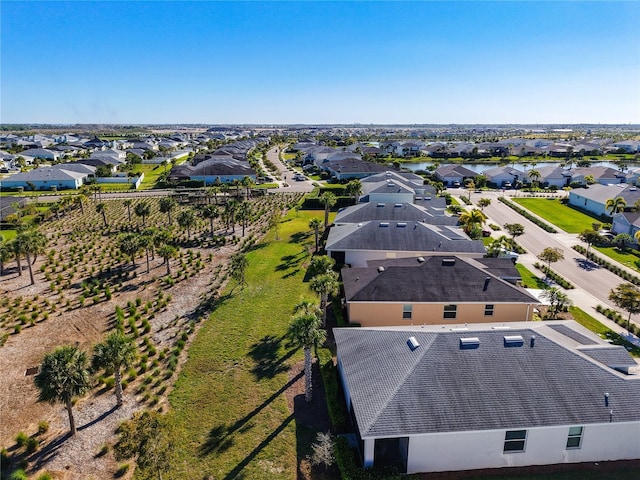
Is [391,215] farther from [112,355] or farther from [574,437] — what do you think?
[112,355]

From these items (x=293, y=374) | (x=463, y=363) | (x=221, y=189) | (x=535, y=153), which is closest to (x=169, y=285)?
(x=293, y=374)

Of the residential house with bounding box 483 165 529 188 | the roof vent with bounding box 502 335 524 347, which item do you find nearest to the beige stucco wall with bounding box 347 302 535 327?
the roof vent with bounding box 502 335 524 347

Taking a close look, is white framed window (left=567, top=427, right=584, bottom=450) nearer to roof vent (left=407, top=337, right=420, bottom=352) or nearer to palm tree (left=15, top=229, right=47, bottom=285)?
roof vent (left=407, top=337, right=420, bottom=352)

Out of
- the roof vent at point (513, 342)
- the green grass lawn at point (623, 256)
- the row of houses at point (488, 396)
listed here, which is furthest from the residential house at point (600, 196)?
the roof vent at point (513, 342)

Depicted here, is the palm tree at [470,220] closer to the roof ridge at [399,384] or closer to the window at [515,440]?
the roof ridge at [399,384]

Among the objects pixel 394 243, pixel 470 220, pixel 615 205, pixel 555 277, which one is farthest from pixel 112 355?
pixel 615 205

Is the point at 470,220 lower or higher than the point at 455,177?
lower

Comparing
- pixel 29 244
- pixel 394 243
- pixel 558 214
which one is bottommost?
pixel 558 214
